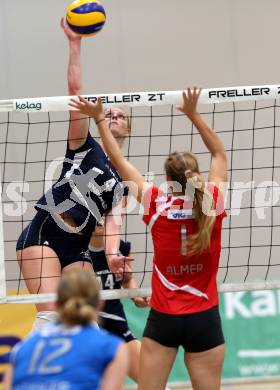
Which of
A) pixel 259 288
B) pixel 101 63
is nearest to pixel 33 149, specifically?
pixel 101 63

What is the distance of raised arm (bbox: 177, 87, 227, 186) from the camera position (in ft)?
12.9

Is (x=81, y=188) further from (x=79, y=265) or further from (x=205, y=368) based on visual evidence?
(x=205, y=368)

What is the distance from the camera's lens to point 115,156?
153 inches

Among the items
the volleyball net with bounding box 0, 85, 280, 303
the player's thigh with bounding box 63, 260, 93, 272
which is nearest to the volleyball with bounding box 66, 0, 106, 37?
the player's thigh with bounding box 63, 260, 93, 272

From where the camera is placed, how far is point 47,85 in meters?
7.37

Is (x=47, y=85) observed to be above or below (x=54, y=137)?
above

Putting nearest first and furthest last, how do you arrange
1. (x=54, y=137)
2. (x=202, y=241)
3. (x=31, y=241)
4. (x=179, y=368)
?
1. (x=202, y=241)
2. (x=31, y=241)
3. (x=179, y=368)
4. (x=54, y=137)

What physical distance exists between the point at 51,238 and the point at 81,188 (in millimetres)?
335

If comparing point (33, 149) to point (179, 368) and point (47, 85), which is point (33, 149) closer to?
point (47, 85)

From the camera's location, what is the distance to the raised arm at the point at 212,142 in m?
3.93

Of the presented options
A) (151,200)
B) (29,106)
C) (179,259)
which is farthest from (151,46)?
(179,259)

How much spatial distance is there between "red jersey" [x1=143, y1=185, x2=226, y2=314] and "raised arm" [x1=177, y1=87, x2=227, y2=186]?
0.38ft

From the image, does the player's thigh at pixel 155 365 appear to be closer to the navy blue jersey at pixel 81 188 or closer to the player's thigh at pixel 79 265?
the player's thigh at pixel 79 265

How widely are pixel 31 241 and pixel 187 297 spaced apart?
3.47 ft
